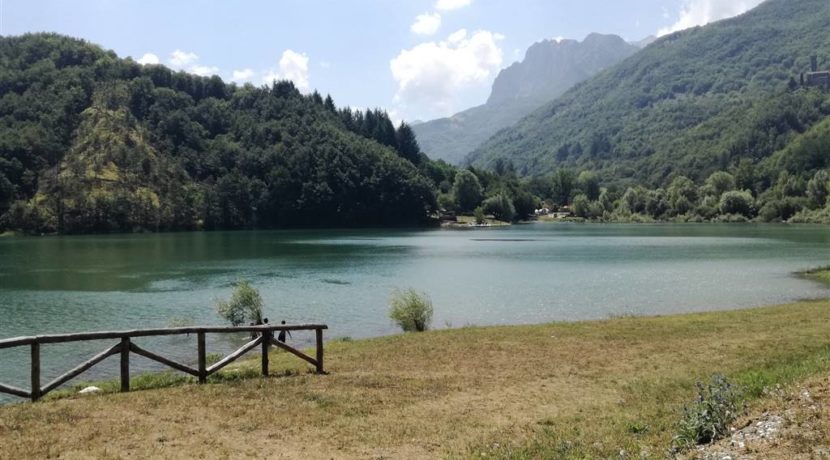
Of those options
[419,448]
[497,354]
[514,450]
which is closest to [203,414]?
[419,448]

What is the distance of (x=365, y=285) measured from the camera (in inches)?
2667

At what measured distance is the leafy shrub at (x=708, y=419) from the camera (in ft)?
39.4

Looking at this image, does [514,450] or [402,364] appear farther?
[402,364]

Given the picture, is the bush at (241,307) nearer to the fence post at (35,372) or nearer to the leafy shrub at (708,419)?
the fence post at (35,372)

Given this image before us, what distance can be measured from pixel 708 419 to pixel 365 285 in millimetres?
56720

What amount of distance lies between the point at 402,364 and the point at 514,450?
11.5m

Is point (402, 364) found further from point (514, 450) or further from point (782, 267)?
point (782, 267)

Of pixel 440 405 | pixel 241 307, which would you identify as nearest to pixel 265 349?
pixel 440 405

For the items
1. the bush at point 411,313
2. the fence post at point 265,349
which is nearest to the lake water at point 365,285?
the bush at point 411,313

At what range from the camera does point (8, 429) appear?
48.1 feet

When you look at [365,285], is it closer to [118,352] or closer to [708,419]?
[118,352]

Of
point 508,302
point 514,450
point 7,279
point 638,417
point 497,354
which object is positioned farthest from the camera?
point 7,279

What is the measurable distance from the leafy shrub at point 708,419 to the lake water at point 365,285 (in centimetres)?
2661

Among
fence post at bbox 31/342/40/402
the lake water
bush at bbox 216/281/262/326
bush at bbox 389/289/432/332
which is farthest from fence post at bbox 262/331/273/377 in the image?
bush at bbox 216/281/262/326
